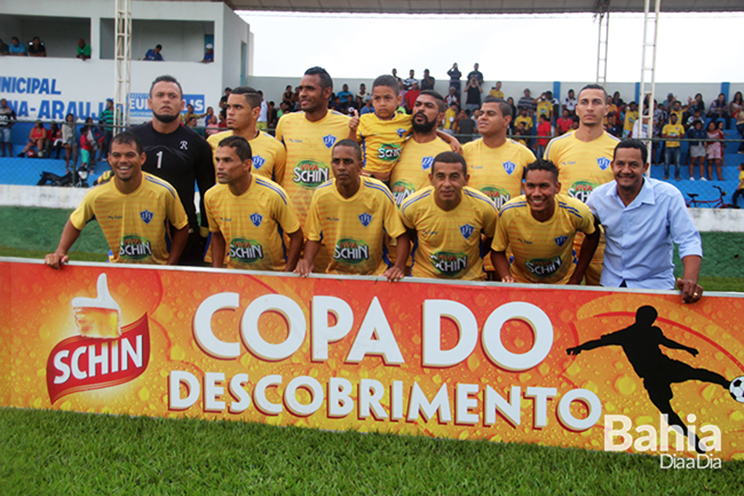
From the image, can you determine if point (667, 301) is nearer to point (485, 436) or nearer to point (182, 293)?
point (485, 436)

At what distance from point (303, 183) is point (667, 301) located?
10.8 feet

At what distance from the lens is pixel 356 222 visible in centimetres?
451

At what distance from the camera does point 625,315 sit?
3367 mm

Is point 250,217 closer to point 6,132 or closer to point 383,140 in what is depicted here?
point 383,140

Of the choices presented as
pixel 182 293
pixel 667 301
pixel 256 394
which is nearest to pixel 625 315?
pixel 667 301

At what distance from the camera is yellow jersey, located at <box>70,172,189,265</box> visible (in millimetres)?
4559

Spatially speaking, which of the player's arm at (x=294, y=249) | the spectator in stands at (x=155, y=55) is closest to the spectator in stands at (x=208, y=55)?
the spectator in stands at (x=155, y=55)

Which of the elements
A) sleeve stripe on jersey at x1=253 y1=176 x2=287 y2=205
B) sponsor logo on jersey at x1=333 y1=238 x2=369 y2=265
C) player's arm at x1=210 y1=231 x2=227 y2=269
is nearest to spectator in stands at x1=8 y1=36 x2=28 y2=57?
player's arm at x1=210 y1=231 x2=227 y2=269

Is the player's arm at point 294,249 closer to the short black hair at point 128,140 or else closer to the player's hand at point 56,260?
the short black hair at point 128,140

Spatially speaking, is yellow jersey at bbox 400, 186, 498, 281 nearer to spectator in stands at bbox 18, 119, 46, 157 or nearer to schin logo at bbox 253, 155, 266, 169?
schin logo at bbox 253, 155, 266, 169

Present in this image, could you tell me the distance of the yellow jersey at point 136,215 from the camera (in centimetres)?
456

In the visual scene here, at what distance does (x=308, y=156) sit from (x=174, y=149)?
1205 millimetres

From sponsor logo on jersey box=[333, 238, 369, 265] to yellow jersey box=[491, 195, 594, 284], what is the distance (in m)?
1.01

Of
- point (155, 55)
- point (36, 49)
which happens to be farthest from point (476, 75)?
point (36, 49)
